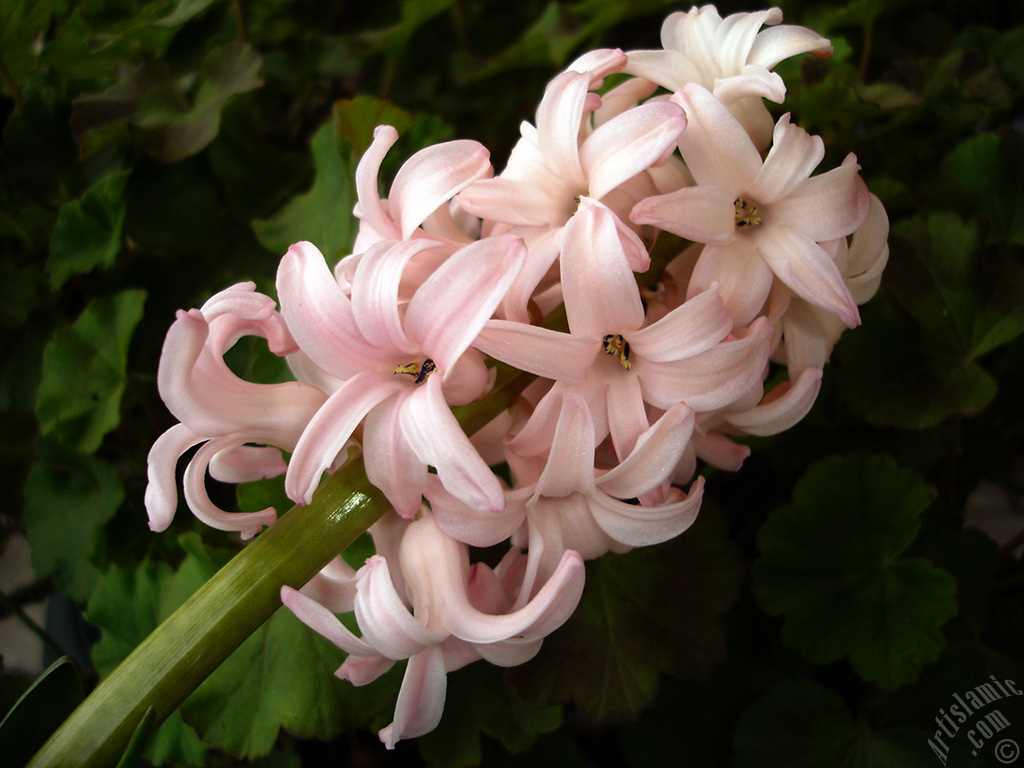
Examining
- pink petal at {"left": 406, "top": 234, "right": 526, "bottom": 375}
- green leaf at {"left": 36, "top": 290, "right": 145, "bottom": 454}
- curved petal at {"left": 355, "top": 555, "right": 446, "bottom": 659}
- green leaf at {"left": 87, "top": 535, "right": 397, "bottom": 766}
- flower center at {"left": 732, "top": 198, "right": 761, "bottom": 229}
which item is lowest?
green leaf at {"left": 87, "top": 535, "right": 397, "bottom": 766}

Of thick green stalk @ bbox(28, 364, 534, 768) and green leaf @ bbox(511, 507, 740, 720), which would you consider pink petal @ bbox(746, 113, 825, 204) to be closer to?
thick green stalk @ bbox(28, 364, 534, 768)

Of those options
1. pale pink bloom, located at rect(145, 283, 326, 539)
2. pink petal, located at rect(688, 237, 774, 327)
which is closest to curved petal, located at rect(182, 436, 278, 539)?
pale pink bloom, located at rect(145, 283, 326, 539)

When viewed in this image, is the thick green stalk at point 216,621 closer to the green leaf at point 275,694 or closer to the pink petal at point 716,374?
the pink petal at point 716,374

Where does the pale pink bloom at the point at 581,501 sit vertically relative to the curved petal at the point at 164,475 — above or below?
below

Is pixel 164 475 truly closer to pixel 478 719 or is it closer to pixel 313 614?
pixel 313 614

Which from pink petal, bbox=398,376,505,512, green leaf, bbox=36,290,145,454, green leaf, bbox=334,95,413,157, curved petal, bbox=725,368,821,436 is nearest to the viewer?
pink petal, bbox=398,376,505,512

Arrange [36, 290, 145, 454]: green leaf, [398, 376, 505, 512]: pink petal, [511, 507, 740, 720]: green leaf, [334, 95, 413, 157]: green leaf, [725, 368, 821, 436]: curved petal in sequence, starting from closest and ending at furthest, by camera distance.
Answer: [398, 376, 505, 512]: pink petal → [725, 368, 821, 436]: curved petal → [511, 507, 740, 720]: green leaf → [334, 95, 413, 157]: green leaf → [36, 290, 145, 454]: green leaf

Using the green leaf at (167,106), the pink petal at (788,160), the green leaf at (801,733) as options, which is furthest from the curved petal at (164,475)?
the green leaf at (801,733)

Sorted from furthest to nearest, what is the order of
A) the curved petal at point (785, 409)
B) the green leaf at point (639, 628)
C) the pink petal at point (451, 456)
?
the green leaf at point (639, 628)
the curved petal at point (785, 409)
the pink petal at point (451, 456)
